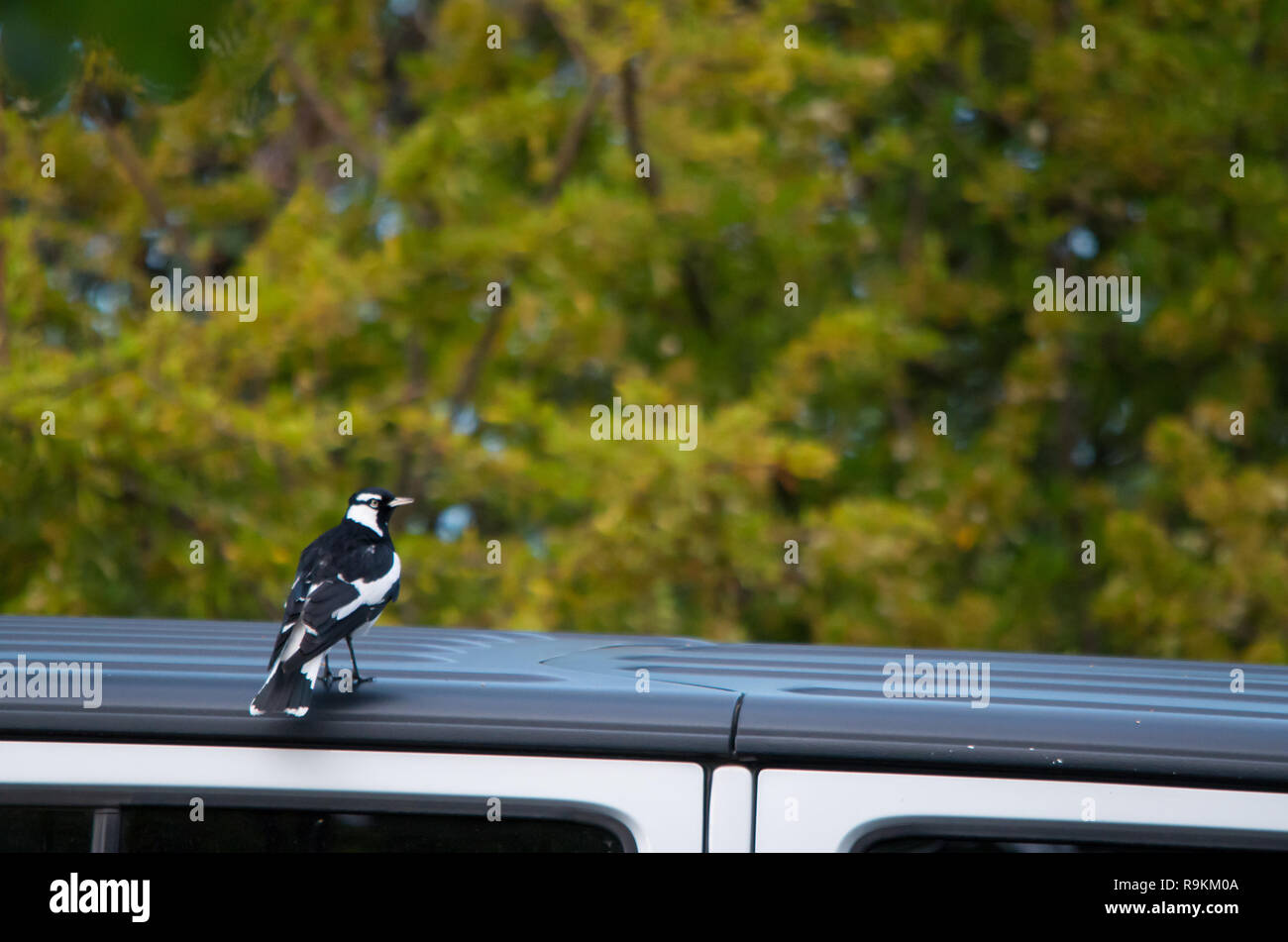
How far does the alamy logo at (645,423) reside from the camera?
5.54m

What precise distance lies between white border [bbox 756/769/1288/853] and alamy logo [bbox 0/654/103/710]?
914mm

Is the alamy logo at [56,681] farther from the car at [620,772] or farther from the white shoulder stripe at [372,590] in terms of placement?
the white shoulder stripe at [372,590]

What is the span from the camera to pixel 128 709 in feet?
5.61

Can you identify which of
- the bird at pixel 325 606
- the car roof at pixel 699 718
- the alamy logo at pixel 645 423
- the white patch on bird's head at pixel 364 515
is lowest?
the car roof at pixel 699 718

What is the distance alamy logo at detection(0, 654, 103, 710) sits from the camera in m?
1.74

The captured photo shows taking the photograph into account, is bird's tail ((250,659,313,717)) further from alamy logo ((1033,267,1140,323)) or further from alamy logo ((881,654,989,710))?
alamy logo ((1033,267,1140,323))

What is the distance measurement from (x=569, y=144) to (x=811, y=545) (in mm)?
2297

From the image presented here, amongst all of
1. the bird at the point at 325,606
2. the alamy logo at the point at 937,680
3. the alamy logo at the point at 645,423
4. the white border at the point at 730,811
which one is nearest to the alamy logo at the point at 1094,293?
the alamy logo at the point at 645,423

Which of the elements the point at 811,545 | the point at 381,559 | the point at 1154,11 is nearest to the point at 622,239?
the point at 811,545

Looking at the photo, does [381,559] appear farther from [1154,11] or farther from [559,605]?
[1154,11]
